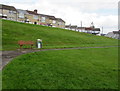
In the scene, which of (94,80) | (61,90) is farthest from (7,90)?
(94,80)

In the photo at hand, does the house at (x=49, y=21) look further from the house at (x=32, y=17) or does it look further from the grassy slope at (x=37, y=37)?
the grassy slope at (x=37, y=37)

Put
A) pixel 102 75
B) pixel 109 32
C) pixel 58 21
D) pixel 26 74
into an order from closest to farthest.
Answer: pixel 26 74, pixel 102 75, pixel 58 21, pixel 109 32

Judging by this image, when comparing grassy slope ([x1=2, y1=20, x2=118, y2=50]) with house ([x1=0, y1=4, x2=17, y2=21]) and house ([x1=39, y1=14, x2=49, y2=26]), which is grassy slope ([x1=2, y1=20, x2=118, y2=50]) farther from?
house ([x1=39, y1=14, x2=49, y2=26])

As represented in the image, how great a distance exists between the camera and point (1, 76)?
557 cm

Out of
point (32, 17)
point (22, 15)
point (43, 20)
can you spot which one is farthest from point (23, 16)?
point (43, 20)

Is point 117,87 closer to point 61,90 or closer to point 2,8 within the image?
point 61,90

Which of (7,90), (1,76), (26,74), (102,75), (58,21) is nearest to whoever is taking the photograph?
(7,90)

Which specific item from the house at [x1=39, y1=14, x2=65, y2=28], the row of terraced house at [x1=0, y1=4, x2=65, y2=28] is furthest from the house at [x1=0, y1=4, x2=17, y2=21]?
the house at [x1=39, y1=14, x2=65, y2=28]

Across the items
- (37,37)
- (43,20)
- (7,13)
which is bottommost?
(37,37)

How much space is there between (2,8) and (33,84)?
71.1 meters

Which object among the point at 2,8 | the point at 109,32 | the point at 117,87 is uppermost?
the point at 2,8

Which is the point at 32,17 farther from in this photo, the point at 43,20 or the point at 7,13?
the point at 7,13

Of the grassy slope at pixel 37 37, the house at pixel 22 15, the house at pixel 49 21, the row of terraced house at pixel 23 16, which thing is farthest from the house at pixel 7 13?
the grassy slope at pixel 37 37

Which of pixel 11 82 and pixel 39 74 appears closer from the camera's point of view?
pixel 11 82
